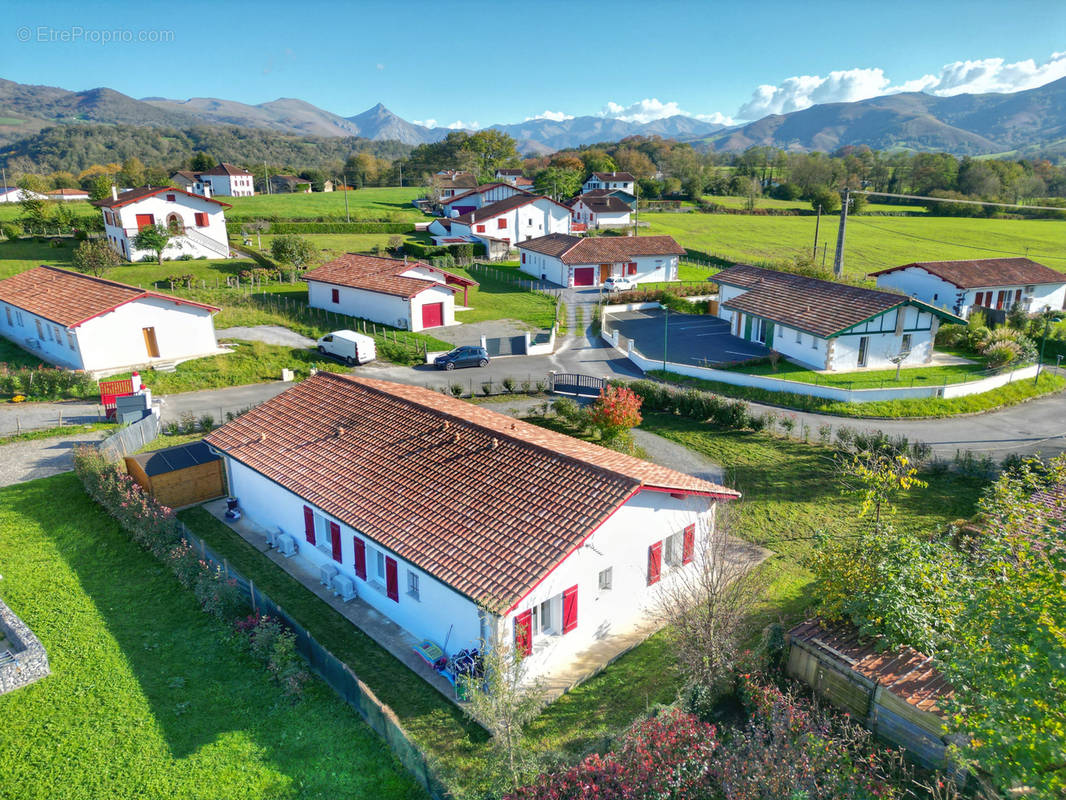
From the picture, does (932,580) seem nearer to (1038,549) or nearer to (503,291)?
(1038,549)

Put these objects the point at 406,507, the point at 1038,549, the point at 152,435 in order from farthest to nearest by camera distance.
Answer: the point at 152,435
the point at 406,507
the point at 1038,549

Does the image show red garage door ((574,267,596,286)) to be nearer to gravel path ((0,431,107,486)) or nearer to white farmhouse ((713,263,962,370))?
white farmhouse ((713,263,962,370))

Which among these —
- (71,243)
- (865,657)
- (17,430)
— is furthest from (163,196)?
(865,657)

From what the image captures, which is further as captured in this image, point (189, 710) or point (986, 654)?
point (189, 710)

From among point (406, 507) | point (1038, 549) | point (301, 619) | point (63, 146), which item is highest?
point (63, 146)

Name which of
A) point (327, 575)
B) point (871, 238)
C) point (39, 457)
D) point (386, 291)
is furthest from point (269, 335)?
point (871, 238)
